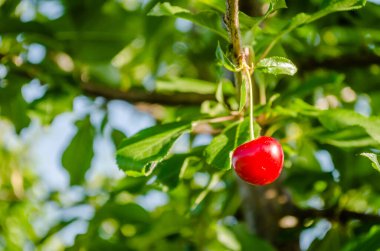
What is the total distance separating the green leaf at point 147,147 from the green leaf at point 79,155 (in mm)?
666

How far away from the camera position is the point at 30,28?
51.2 inches

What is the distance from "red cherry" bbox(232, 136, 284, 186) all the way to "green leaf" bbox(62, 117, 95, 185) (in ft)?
2.85

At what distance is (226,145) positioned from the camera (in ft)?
2.67

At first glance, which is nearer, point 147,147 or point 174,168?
point 147,147

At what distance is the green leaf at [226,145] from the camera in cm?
79

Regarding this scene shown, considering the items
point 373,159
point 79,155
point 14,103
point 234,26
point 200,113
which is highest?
point 234,26

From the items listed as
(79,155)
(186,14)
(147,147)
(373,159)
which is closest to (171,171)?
(147,147)

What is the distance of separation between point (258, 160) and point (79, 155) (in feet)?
3.03

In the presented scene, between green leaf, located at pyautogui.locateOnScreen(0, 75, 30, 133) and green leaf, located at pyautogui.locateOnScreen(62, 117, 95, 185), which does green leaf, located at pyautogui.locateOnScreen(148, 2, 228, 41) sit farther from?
green leaf, located at pyautogui.locateOnScreen(62, 117, 95, 185)

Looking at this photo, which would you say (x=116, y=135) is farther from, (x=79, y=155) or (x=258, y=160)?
(x=258, y=160)

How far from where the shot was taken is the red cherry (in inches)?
27.0

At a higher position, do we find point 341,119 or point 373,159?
point 373,159

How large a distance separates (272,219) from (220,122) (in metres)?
0.40

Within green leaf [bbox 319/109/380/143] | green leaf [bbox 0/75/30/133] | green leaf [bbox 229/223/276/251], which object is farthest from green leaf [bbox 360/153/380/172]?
green leaf [bbox 0/75/30/133]
